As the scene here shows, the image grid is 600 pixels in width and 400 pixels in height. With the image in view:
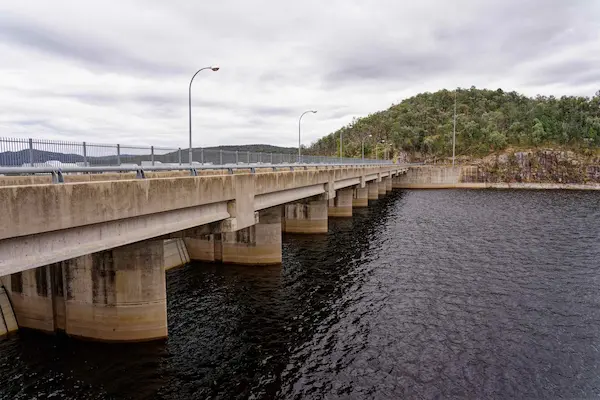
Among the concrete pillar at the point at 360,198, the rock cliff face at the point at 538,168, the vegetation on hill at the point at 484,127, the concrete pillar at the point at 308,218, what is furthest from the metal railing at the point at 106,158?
the vegetation on hill at the point at 484,127

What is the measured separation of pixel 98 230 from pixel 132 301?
5.61 metres

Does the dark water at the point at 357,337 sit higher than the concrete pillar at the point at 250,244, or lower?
lower

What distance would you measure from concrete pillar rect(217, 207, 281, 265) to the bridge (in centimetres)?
256

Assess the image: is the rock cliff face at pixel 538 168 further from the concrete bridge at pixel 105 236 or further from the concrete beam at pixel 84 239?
the concrete beam at pixel 84 239

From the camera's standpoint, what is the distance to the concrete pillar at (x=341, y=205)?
50.4m

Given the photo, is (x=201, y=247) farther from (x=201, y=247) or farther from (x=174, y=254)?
(x=174, y=254)

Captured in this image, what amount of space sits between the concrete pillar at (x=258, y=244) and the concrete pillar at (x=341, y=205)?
24496 mm

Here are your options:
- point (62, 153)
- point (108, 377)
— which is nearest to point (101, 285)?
point (108, 377)

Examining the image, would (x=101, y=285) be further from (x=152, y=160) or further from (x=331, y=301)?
(x=331, y=301)

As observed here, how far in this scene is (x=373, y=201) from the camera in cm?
7031

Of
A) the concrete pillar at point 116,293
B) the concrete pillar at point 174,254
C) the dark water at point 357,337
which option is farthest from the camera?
the concrete pillar at point 174,254

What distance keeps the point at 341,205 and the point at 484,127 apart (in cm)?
10254

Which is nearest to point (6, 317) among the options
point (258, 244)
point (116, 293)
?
point (116, 293)

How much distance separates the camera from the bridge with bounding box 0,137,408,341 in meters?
8.69
